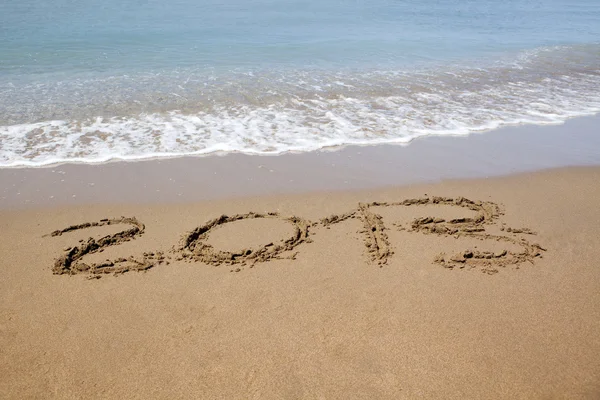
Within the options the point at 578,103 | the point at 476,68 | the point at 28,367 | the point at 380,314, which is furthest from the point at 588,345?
the point at 476,68

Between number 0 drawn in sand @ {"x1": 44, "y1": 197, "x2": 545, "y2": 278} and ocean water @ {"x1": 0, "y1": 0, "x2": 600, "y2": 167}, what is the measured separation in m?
1.98

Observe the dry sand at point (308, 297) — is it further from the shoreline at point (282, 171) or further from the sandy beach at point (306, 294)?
the shoreline at point (282, 171)

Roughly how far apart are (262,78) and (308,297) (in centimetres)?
811

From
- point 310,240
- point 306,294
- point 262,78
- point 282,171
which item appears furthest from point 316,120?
point 306,294

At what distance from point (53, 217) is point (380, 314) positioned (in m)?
3.58

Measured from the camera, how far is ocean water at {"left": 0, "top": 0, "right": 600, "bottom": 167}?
23.3 ft

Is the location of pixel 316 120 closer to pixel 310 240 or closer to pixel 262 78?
pixel 262 78

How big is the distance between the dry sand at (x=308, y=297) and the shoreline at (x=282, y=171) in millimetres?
262

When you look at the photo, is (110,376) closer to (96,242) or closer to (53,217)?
(96,242)

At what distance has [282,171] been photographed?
5832 mm

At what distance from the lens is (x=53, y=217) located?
15.7ft

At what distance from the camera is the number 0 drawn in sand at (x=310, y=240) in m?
4.04

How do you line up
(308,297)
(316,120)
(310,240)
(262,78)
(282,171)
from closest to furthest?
(308,297), (310,240), (282,171), (316,120), (262,78)

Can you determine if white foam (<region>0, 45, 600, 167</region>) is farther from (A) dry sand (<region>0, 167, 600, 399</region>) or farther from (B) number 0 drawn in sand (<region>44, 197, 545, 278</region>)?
(B) number 0 drawn in sand (<region>44, 197, 545, 278</region>)
